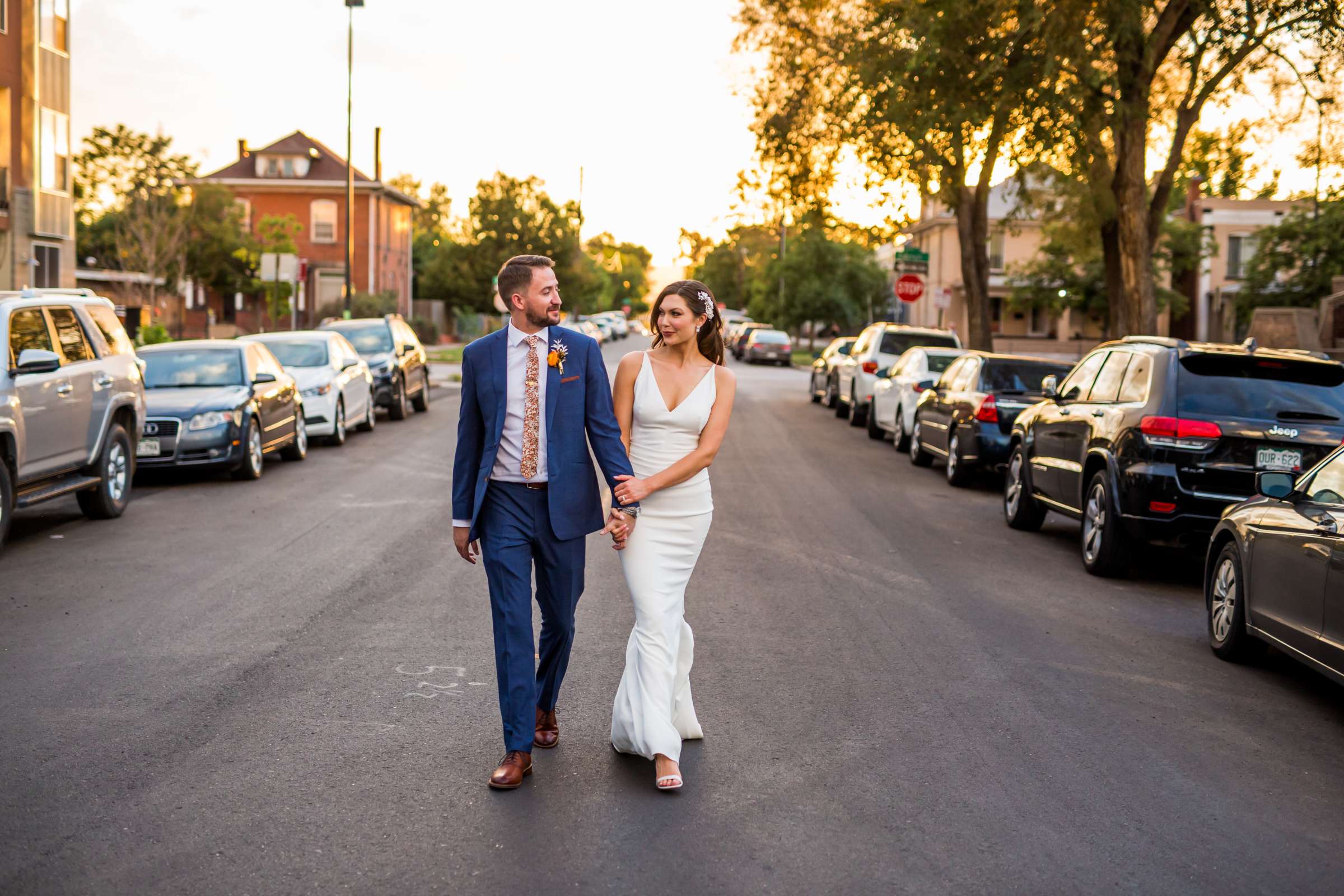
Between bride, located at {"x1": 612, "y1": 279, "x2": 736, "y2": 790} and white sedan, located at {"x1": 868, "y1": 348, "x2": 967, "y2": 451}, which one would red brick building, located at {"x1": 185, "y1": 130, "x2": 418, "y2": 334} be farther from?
bride, located at {"x1": 612, "y1": 279, "x2": 736, "y2": 790}

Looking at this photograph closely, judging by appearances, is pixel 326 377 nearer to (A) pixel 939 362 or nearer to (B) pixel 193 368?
(B) pixel 193 368

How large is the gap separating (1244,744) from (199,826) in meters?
4.30

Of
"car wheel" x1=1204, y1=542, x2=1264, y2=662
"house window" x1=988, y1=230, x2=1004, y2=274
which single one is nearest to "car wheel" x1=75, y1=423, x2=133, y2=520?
"car wheel" x1=1204, y1=542, x2=1264, y2=662

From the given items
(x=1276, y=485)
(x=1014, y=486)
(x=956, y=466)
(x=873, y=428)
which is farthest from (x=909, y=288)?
Answer: (x=1276, y=485)

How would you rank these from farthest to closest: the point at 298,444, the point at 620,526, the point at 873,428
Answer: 1. the point at 873,428
2. the point at 298,444
3. the point at 620,526

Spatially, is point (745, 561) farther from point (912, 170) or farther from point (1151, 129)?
point (1151, 129)

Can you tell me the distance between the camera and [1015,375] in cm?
1631

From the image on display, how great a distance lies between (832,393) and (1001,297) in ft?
119

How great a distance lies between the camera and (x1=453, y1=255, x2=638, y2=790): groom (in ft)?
16.9

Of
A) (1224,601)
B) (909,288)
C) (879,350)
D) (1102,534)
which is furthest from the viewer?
(909,288)

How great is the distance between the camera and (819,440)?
21.6 meters

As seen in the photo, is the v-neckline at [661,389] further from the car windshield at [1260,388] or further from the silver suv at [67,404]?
the silver suv at [67,404]

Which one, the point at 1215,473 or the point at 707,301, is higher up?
the point at 707,301

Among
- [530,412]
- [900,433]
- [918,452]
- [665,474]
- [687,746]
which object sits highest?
[530,412]
